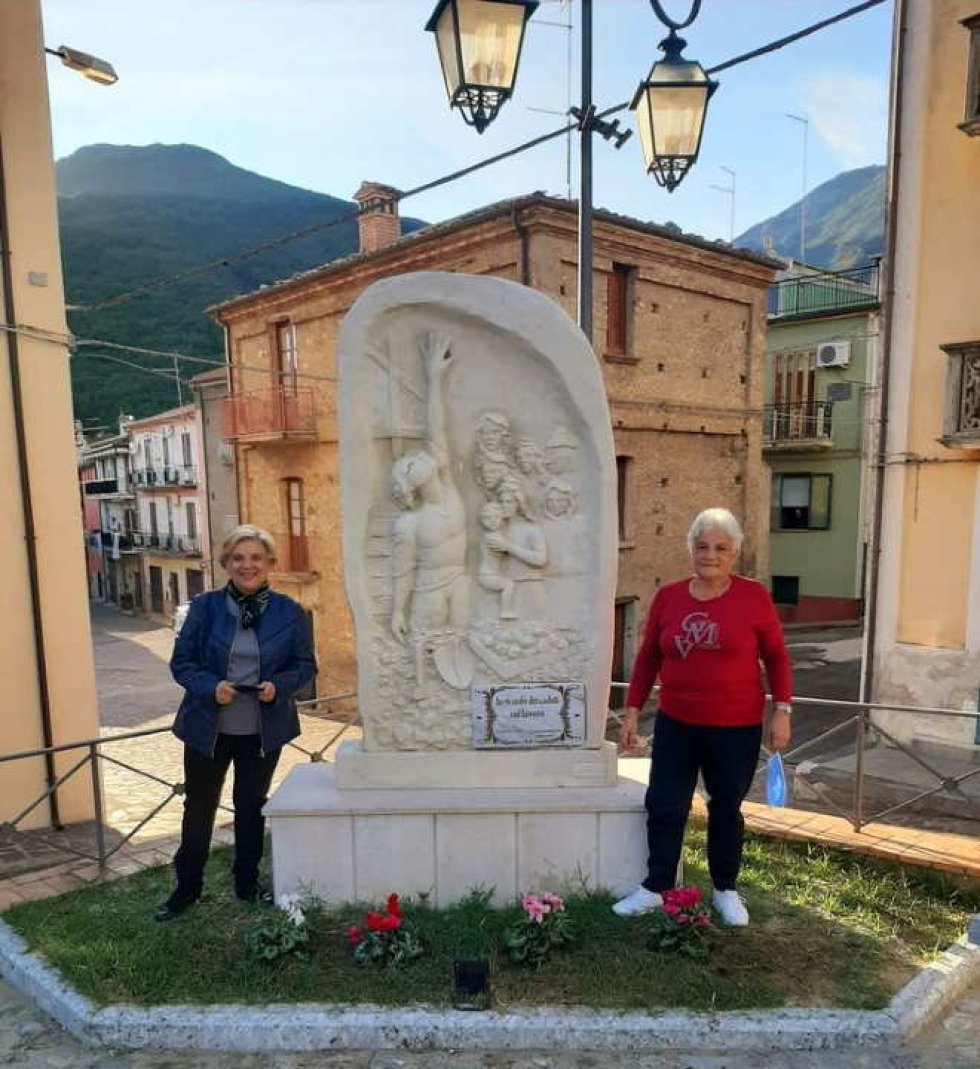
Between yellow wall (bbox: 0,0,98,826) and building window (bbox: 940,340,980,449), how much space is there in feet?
28.5

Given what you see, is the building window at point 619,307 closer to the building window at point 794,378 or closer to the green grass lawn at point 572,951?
the building window at point 794,378

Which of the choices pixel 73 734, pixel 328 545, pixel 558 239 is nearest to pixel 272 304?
pixel 328 545

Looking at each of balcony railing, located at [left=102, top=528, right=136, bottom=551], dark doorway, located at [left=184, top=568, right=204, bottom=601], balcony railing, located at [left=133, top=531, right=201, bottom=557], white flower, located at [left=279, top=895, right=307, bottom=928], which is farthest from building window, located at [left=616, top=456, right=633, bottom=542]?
balcony railing, located at [left=102, top=528, right=136, bottom=551]

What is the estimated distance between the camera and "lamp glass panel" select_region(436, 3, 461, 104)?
466cm

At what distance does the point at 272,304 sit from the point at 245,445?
3.43 meters

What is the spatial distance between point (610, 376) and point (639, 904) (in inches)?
482

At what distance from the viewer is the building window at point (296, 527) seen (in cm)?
1847

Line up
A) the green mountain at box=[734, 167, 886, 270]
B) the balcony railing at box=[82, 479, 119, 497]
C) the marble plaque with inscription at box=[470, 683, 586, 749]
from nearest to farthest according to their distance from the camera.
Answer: the marble plaque with inscription at box=[470, 683, 586, 749] → the balcony railing at box=[82, 479, 119, 497] → the green mountain at box=[734, 167, 886, 270]

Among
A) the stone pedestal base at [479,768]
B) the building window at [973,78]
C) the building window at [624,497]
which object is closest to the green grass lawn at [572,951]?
the stone pedestal base at [479,768]

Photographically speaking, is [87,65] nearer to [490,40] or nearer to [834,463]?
[490,40]

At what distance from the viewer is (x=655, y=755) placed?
3791 millimetres

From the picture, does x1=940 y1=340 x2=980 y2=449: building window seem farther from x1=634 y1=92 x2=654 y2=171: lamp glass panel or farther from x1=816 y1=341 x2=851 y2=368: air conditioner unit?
x1=816 y1=341 x2=851 y2=368: air conditioner unit

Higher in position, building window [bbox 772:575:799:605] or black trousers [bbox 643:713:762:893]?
black trousers [bbox 643:713:762:893]

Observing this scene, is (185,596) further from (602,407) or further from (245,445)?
(602,407)
